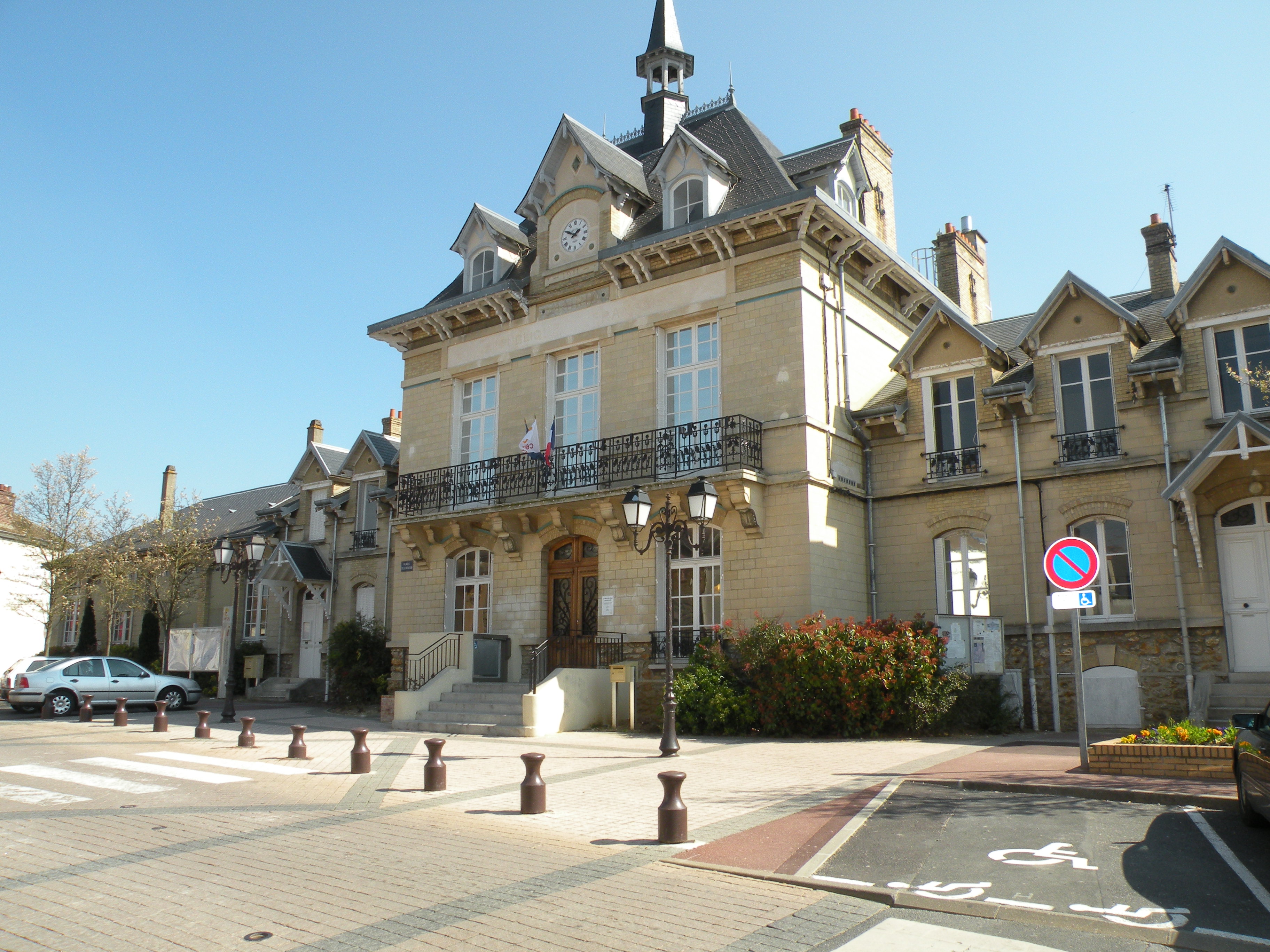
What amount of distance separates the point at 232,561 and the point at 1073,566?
15884 millimetres

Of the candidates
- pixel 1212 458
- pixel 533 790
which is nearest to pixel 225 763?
pixel 533 790

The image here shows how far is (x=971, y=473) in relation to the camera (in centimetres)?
1772

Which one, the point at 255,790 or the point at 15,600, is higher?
the point at 15,600

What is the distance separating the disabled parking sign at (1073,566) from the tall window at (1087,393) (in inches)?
309

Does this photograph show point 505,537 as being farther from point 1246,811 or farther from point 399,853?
point 1246,811

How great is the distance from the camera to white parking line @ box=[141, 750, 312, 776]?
11.8m

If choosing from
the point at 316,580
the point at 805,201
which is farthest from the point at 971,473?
the point at 316,580

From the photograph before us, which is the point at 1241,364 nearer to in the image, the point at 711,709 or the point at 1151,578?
the point at 1151,578

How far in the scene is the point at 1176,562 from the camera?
15.4 m

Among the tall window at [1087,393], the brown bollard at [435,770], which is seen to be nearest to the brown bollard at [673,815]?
the brown bollard at [435,770]

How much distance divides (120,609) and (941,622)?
29.2 m

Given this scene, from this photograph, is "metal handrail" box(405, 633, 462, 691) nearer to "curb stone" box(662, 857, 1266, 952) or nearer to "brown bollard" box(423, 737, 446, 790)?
"brown bollard" box(423, 737, 446, 790)

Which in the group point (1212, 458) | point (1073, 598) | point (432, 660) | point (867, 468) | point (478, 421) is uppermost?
point (478, 421)

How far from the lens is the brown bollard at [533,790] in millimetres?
8625
